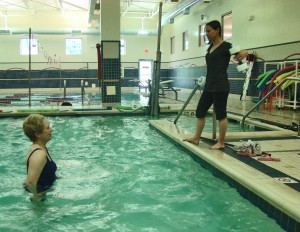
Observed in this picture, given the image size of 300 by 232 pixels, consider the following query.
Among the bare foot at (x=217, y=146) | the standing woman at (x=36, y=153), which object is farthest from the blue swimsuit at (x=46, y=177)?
the bare foot at (x=217, y=146)

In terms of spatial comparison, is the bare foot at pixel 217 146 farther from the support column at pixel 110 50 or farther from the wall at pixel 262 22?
the wall at pixel 262 22

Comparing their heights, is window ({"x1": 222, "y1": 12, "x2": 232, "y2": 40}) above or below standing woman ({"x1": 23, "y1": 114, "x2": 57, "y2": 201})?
above

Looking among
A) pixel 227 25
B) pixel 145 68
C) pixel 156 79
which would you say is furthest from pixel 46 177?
pixel 145 68

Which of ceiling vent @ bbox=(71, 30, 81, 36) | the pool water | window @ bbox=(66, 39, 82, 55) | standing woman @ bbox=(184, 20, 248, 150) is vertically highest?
Result: ceiling vent @ bbox=(71, 30, 81, 36)

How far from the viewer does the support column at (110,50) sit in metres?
10.6

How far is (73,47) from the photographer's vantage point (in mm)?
23484

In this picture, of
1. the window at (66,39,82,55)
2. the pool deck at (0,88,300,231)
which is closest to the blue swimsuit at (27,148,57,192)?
the pool deck at (0,88,300,231)

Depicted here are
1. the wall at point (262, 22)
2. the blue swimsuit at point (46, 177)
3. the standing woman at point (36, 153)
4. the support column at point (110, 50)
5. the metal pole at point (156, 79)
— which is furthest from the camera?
the support column at point (110, 50)

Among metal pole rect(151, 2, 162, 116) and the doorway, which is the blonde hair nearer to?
metal pole rect(151, 2, 162, 116)

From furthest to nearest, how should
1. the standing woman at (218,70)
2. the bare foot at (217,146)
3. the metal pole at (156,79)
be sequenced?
the metal pole at (156,79)
the bare foot at (217,146)
the standing woman at (218,70)

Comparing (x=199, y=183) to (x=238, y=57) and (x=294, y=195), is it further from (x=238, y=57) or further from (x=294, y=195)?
(x=238, y=57)

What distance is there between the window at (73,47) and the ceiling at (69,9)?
130 cm

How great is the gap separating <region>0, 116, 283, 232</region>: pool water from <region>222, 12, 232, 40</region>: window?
36.5ft

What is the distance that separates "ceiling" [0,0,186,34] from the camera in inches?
790
